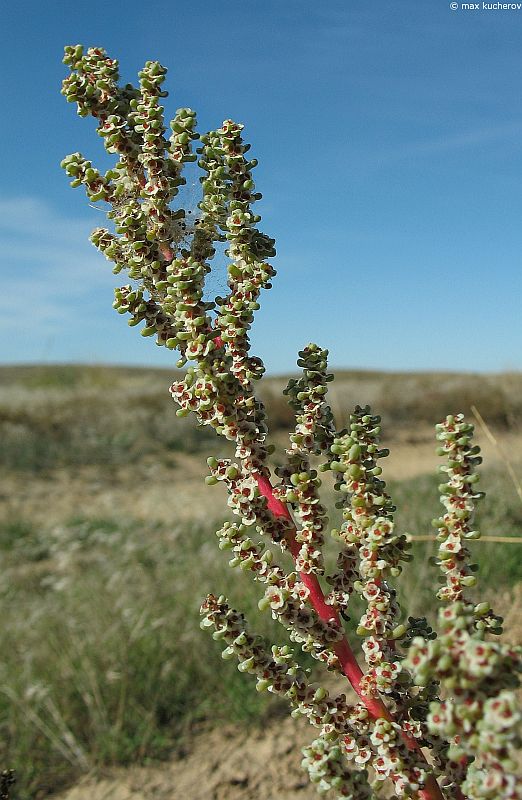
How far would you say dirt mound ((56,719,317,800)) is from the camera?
3.18m

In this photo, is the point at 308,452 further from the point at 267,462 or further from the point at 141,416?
the point at 141,416

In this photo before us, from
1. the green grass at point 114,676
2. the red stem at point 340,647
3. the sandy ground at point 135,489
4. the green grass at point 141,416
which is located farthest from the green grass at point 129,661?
the green grass at point 141,416

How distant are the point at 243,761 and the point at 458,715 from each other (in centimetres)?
272

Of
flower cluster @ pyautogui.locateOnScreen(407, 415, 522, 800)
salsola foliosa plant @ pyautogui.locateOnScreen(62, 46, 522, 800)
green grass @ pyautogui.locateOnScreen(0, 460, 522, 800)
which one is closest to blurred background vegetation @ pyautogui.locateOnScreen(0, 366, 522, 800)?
green grass @ pyautogui.locateOnScreen(0, 460, 522, 800)

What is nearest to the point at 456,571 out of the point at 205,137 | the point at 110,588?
the point at 205,137

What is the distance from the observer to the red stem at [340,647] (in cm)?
136

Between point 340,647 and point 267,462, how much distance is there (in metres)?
0.36

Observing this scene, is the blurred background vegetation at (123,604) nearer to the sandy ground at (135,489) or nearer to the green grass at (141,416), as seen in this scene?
the sandy ground at (135,489)

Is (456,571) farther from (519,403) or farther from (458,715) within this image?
(519,403)

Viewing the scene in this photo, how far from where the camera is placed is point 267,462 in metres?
1.41

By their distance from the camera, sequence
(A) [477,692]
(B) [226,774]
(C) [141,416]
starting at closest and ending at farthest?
1. (A) [477,692]
2. (B) [226,774]
3. (C) [141,416]

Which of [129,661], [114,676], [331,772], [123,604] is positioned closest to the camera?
[331,772]

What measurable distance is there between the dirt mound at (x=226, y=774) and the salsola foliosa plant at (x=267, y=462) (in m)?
1.96

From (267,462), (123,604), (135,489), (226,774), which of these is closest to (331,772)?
(267,462)
